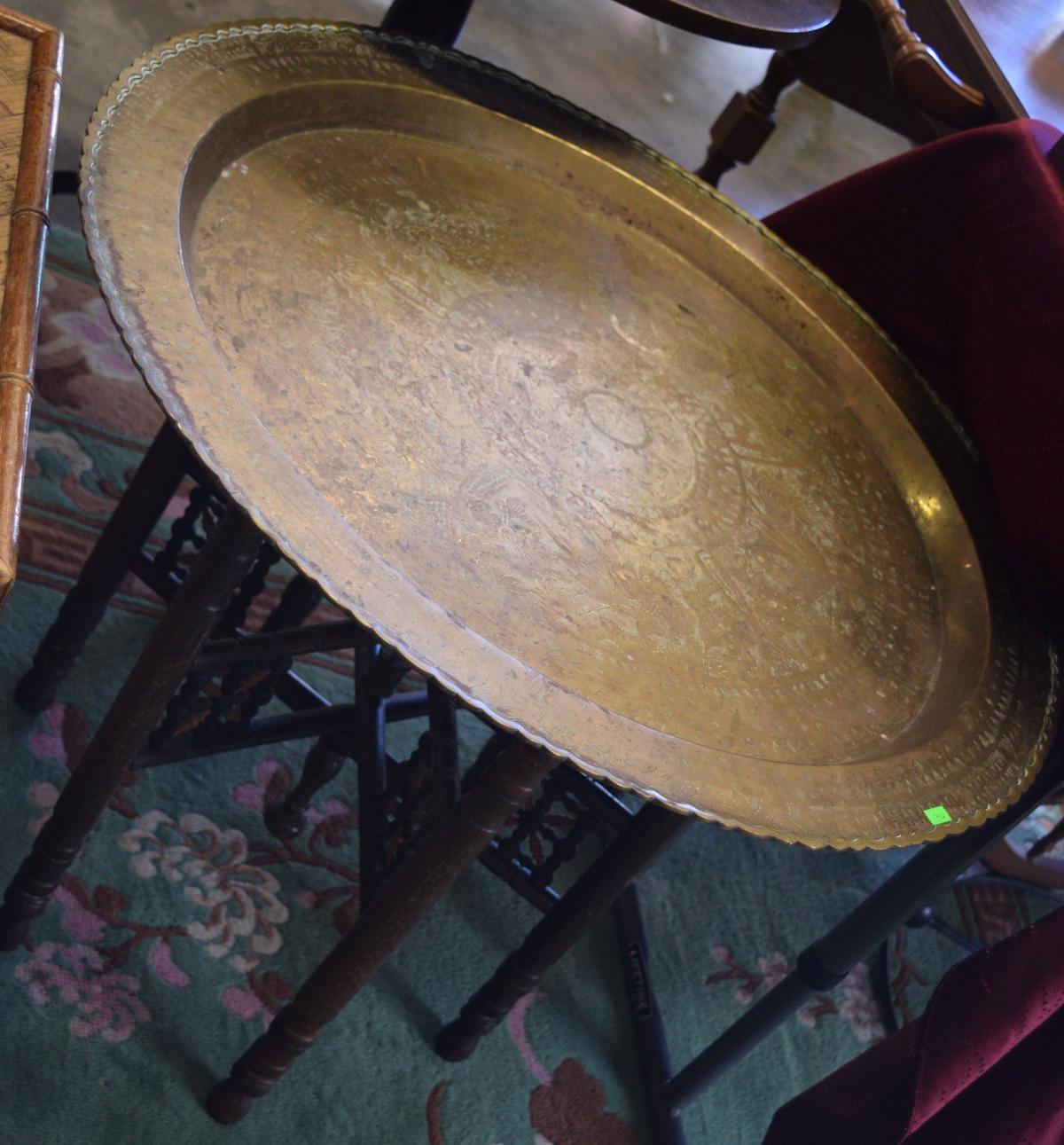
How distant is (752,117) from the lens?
1885mm

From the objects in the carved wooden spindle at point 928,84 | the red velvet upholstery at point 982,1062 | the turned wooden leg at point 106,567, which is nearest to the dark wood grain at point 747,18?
the carved wooden spindle at point 928,84

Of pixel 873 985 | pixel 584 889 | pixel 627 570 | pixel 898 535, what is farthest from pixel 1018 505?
pixel 873 985

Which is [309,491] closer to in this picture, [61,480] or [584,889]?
[584,889]

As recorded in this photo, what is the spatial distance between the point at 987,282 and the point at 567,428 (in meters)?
0.53

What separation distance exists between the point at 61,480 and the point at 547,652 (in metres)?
1.08

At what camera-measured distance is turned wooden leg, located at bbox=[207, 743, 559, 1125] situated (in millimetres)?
835

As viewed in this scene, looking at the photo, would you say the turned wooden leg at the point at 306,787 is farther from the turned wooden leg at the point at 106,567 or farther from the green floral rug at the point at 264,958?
the turned wooden leg at the point at 106,567

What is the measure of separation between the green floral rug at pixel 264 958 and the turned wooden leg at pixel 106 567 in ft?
0.15

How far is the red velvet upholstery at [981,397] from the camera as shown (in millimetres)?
927

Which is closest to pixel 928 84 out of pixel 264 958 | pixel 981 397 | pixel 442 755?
pixel 981 397

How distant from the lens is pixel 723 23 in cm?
120

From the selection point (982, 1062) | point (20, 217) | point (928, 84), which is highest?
point (928, 84)

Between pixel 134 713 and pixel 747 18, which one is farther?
pixel 747 18

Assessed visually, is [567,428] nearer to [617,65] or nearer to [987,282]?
[987,282]
